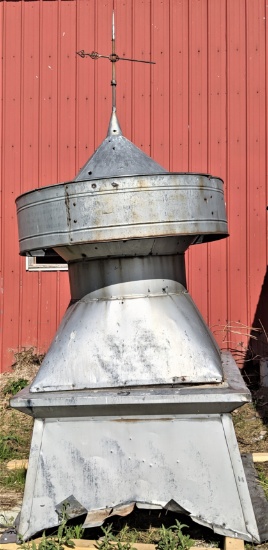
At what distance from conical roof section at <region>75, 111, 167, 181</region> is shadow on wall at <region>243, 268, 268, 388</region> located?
3468 mm

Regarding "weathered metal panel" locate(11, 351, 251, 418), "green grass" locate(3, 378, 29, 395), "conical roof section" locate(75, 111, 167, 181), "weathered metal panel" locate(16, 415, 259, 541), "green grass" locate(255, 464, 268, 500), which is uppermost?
"conical roof section" locate(75, 111, 167, 181)

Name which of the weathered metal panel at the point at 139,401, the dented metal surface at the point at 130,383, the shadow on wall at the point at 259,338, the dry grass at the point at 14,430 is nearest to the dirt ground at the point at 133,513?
the dry grass at the point at 14,430

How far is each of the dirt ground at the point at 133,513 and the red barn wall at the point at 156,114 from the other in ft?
1.05

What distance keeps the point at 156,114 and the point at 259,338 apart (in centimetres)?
284

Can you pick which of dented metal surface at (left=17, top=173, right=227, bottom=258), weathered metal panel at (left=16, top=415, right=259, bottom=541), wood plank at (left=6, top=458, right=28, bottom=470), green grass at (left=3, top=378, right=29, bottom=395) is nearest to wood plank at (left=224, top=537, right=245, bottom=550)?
weathered metal panel at (left=16, top=415, right=259, bottom=541)

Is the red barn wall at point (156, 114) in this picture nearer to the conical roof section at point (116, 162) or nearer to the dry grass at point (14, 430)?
the dry grass at point (14, 430)

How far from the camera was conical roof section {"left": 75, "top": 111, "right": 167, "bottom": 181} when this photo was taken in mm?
2799

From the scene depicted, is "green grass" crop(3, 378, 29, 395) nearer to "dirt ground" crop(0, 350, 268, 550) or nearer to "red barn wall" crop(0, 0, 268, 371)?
"dirt ground" crop(0, 350, 268, 550)

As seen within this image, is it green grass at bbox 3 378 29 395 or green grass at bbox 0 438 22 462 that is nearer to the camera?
green grass at bbox 0 438 22 462

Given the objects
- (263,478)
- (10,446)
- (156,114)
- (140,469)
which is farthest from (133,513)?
(156,114)

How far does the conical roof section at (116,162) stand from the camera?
280cm

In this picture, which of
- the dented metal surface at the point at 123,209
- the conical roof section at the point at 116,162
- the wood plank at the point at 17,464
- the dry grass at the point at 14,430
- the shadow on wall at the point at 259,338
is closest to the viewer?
the dented metal surface at the point at 123,209

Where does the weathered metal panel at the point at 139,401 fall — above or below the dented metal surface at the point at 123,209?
below

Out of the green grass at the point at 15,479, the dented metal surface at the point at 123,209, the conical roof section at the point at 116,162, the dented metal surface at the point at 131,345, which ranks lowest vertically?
the green grass at the point at 15,479
